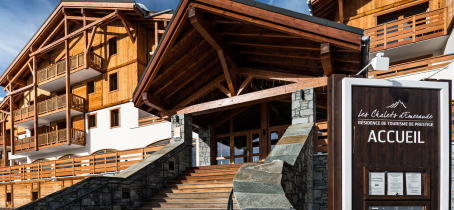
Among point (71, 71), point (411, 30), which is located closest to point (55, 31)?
point (71, 71)

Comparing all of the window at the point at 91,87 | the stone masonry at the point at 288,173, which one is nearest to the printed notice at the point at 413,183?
the stone masonry at the point at 288,173

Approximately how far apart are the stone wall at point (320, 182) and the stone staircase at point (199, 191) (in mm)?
2234

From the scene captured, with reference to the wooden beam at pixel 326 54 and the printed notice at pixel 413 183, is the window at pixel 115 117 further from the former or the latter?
the printed notice at pixel 413 183

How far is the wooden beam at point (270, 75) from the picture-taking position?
884 cm

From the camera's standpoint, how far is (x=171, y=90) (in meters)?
10.6

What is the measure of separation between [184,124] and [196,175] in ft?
6.90

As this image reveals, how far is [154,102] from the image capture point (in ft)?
34.0

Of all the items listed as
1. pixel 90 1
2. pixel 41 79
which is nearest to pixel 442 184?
pixel 90 1

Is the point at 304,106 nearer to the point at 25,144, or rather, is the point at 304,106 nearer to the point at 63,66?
the point at 63,66

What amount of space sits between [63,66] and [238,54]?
15171mm

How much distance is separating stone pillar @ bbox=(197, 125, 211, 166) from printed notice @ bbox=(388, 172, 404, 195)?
30.5 feet

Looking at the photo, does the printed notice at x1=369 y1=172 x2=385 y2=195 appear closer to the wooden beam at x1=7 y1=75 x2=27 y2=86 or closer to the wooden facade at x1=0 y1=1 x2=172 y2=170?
the wooden facade at x1=0 y1=1 x2=172 y2=170

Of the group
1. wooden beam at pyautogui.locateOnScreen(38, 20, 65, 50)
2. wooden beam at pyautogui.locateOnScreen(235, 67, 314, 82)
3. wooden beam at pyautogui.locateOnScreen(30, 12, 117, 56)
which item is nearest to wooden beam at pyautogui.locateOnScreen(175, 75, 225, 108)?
wooden beam at pyautogui.locateOnScreen(235, 67, 314, 82)

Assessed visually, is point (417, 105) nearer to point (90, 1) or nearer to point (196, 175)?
point (196, 175)
